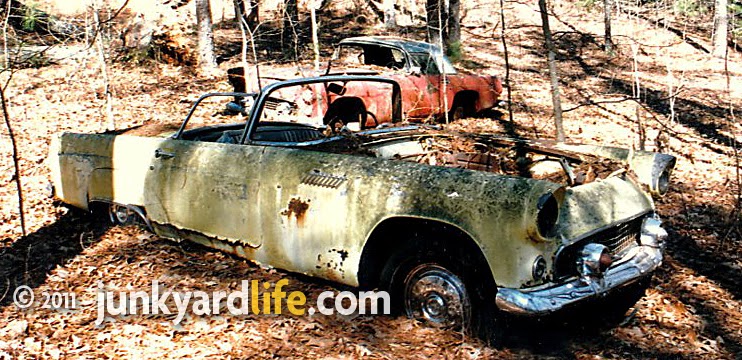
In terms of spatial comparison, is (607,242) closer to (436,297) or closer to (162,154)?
(436,297)

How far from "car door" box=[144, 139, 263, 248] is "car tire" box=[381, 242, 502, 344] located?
108 cm

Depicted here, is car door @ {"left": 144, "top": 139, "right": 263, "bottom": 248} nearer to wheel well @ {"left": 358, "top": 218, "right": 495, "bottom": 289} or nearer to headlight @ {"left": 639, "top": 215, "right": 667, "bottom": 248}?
wheel well @ {"left": 358, "top": 218, "right": 495, "bottom": 289}

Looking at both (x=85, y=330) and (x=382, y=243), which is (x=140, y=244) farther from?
(x=382, y=243)

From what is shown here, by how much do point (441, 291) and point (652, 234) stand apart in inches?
59.3

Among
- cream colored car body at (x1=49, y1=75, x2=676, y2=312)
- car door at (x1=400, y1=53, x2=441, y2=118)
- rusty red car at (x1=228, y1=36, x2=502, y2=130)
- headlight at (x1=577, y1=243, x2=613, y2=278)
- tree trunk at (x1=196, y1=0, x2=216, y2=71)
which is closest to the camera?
cream colored car body at (x1=49, y1=75, x2=676, y2=312)

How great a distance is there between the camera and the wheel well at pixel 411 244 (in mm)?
3750

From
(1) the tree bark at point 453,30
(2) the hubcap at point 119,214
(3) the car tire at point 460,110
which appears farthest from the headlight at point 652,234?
(1) the tree bark at point 453,30

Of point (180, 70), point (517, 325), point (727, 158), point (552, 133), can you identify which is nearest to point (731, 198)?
point (727, 158)

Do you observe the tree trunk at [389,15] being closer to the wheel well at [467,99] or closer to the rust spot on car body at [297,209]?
the wheel well at [467,99]

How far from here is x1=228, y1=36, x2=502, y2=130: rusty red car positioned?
909 centimetres

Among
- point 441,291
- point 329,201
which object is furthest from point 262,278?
point 441,291

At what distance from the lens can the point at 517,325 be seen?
13.6 ft

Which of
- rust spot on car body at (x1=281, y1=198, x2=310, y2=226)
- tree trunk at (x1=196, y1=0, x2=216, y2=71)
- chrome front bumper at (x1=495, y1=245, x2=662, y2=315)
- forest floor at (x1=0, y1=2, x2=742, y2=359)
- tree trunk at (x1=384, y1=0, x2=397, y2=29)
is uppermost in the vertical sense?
tree trunk at (x1=384, y1=0, x2=397, y2=29)

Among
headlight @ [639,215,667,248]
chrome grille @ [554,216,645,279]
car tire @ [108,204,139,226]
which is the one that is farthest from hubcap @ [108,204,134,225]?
headlight @ [639,215,667,248]
